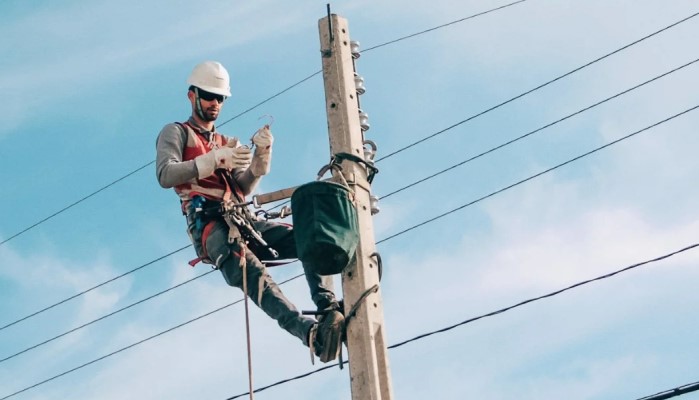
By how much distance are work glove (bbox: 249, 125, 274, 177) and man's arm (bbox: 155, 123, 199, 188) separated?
1.46ft

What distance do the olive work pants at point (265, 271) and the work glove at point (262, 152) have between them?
1.13 ft

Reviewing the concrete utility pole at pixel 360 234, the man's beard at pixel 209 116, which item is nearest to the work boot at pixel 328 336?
the concrete utility pole at pixel 360 234

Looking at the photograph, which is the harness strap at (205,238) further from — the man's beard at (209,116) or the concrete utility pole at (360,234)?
the concrete utility pole at (360,234)

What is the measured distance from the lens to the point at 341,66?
Answer: 7.42m

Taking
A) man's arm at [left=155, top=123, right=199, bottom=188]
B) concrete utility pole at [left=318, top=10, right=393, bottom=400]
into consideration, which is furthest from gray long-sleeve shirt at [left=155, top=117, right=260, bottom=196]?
concrete utility pole at [left=318, top=10, right=393, bottom=400]

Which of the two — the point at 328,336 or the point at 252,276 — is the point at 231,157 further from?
the point at 328,336

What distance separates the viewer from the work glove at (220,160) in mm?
7625

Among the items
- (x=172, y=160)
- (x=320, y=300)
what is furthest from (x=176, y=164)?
(x=320, y=300)

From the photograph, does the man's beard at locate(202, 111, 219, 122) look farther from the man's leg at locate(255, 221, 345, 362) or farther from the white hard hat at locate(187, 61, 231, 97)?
the man's leg at locate(255, 221, 345, 362)

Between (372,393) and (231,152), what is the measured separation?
200 centimetres

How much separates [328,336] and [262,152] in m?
1.65

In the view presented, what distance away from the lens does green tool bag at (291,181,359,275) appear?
21.6 ft

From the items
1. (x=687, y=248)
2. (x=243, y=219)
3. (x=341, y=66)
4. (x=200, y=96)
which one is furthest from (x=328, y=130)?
(x=687, y=248)

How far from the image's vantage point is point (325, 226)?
21.7 ft
